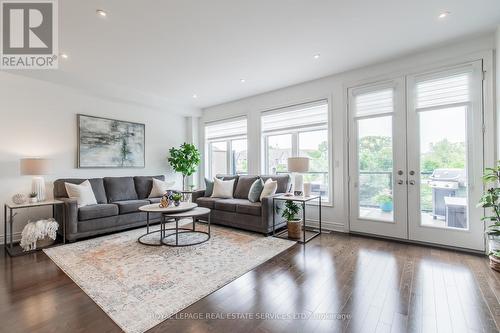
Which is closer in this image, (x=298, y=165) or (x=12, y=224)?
(x=12, y=224)

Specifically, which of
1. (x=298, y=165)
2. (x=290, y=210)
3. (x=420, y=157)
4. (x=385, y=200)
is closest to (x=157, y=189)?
(x=290, y=210)

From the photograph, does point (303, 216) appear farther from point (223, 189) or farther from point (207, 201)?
point (207, 201)

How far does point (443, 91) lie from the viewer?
3287 mm

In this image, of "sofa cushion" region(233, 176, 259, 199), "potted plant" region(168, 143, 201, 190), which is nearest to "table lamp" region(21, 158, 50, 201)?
"potted plant" region(168, 143, 201, 190)

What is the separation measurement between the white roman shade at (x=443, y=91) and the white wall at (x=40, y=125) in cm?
554

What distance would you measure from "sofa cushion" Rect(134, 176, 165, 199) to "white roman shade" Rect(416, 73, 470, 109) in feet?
16.9

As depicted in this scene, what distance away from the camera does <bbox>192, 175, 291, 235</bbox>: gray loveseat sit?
153 inches

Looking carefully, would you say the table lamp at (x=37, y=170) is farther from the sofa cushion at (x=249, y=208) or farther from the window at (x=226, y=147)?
the window at (x=226, y=147)

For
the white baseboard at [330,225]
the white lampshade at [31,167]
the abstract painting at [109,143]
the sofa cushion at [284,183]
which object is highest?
the abstract painting at [109,143]

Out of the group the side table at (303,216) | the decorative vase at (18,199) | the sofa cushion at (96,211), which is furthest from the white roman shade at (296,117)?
the decorative vase at (18,199)

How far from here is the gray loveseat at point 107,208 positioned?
357cm

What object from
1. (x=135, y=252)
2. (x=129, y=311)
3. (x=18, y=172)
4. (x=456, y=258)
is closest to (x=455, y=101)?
(x=456, y=258)

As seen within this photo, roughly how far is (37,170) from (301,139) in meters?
4.50
